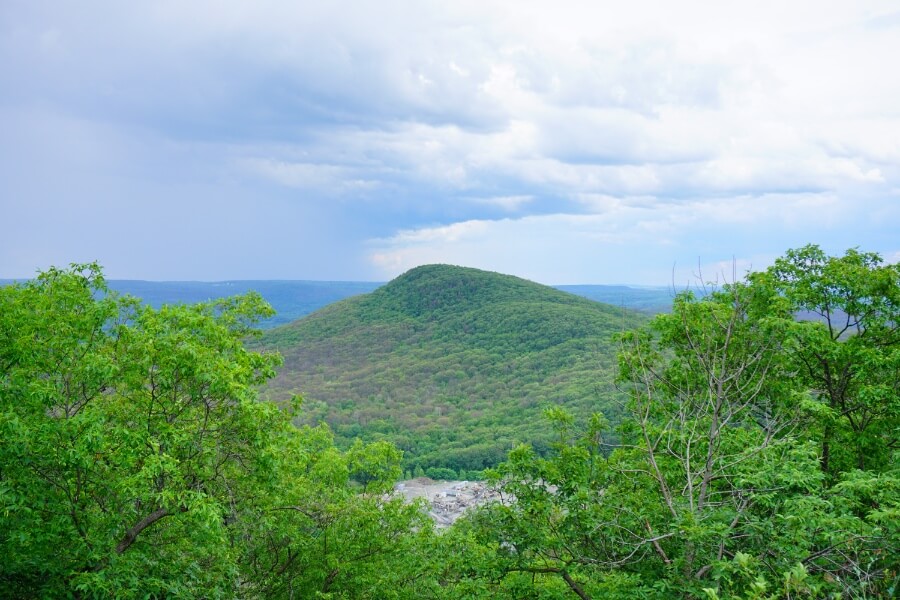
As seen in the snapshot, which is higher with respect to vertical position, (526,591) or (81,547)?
(81,547)

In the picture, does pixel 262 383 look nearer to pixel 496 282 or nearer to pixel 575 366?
pixel 575 366

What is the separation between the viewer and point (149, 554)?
1002 cm

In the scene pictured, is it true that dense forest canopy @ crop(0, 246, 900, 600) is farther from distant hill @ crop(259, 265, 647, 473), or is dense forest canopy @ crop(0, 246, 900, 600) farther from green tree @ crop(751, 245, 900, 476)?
distant hill @ crop(259, 265, 647, 473)

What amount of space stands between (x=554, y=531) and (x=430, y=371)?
119 metres

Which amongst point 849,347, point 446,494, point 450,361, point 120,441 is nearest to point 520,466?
point 120,441

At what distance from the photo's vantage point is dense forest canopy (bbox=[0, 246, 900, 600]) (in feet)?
25.8

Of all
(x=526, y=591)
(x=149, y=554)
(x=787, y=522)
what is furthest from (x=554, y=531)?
(x=149, y=554)

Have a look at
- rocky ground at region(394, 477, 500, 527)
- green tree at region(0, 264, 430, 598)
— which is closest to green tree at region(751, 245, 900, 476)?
green tree at region(0, 264, 430, 598)

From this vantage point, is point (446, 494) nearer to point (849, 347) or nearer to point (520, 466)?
point (849, 347)

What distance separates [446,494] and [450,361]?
69086mm

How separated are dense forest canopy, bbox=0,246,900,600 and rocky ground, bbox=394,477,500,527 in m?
36.3

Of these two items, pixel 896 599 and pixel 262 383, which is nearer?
pixel 896 599

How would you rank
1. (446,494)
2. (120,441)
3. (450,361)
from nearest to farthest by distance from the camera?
(120,441)
(446,494)
(450,361)

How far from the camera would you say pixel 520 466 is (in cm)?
1062
